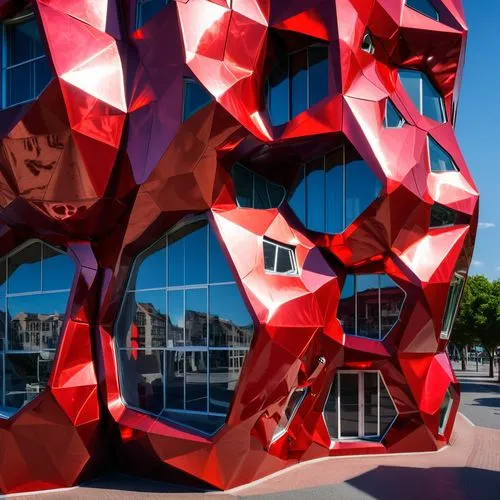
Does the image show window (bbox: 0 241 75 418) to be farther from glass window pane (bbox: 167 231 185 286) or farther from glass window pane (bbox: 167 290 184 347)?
glass window pane (bbox: 167 290 184 347)

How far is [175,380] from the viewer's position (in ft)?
53.2

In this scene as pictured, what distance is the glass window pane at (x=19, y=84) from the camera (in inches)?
639

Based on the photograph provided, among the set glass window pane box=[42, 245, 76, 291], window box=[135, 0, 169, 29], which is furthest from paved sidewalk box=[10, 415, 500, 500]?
window box=[135, 0, 169, 29]

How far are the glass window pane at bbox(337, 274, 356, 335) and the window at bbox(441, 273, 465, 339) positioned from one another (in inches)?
145

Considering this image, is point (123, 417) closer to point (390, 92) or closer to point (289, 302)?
point (289, 302)

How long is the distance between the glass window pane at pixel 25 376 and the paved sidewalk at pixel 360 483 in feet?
11.9

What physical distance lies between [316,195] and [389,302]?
402cm

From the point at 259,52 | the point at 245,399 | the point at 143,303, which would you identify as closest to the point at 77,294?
the point at 143,303

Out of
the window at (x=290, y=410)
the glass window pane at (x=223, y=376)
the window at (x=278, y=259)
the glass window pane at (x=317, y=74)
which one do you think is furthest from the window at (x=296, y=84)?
the window at (x=290, y=410)

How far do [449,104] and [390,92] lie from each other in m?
3.55

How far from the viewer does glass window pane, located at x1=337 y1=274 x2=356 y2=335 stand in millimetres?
18328

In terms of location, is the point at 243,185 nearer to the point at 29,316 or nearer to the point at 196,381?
the point at 196,381

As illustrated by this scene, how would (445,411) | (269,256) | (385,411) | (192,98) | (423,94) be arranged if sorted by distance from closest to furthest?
(192,98) → (269,256) → (385,411) → (423,94) → (445,411)

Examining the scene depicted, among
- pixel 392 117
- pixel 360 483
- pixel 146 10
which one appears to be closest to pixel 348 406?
pixel 360 483
